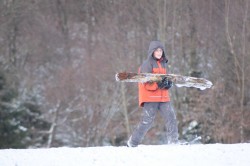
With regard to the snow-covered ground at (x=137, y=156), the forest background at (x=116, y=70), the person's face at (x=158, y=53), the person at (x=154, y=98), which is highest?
the person's face at (x=158, y=53)

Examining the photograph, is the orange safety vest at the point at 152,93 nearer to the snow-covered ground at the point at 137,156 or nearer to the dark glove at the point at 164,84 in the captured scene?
the dark glove at the point at 164,84

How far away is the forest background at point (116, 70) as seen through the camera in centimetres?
2288

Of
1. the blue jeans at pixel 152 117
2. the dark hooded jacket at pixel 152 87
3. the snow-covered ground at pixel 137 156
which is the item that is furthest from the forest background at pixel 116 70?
the snow-covered ground at pixel 137 156

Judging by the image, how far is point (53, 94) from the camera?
1167 inches

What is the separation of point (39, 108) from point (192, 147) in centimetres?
2122

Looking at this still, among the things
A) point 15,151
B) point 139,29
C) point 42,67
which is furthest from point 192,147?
point 42,67

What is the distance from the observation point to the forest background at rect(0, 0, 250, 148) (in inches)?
901

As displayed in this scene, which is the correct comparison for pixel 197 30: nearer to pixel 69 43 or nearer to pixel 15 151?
pixel 69 43

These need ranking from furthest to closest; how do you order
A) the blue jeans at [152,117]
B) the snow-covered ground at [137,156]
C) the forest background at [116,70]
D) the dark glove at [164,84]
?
1. the forest background at [116,70]
2. the blue jeans at [152,117]
3. the dark glove at [164,84]
4. the snow-covered ground at [137,156]

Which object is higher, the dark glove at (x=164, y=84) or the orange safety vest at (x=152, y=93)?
the dark glove at (x=164, y=84)

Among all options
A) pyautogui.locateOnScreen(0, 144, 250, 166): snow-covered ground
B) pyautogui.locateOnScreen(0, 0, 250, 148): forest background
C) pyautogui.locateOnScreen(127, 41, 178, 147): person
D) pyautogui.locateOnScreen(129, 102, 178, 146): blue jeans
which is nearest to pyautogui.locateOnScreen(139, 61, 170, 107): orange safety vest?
pyautogui.locateOnScreen(127, 41, 178, 147): person

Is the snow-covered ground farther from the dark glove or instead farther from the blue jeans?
the dark glove

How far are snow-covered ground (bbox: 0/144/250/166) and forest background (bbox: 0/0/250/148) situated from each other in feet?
44.9

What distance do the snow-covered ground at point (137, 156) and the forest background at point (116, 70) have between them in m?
13.7
